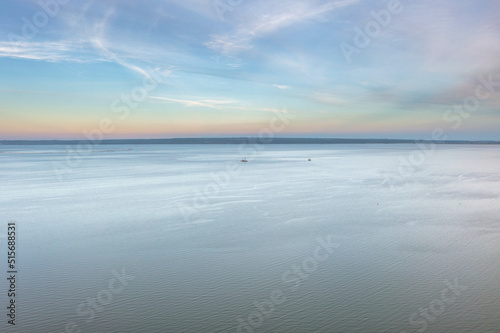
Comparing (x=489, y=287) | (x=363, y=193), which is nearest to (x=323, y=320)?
(x=489, y=287)

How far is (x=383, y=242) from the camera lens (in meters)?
13.3

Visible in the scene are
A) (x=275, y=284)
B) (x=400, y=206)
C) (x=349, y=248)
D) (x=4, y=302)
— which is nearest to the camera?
(x=4, y=302)

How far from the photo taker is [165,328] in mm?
7484

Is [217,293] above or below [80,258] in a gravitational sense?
below

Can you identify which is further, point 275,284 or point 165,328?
point 275,284

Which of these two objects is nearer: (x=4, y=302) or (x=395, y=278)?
(x=4, y=302)

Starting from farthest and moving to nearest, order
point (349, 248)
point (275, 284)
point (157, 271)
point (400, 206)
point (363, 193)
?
1. point (363, 193)
2. point (400, 206)
3. point (349, 248)
4. point (157, 271)
5. point (275, 284)

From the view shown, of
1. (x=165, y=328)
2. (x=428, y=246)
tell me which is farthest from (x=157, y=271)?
(x=428, y=246)

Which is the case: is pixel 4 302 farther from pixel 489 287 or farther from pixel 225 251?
pixel 489 287

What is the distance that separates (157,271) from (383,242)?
758 centimetres

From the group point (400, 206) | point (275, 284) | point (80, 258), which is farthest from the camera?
point (400, 206)

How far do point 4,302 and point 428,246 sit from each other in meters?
12.0

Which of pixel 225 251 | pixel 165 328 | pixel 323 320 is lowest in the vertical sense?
pixel 323 320

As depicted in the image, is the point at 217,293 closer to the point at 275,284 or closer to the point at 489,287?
the point at 275,284
